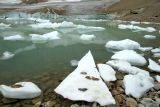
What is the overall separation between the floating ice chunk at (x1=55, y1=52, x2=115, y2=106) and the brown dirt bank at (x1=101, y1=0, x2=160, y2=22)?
12.5 metres

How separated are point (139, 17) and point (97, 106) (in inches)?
584

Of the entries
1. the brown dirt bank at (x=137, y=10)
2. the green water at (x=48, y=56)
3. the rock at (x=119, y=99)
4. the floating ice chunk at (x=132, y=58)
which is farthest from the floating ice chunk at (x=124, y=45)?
the brown dirt bank at (x=137, y=10)

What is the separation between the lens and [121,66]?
543 cm

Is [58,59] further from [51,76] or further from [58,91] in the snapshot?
[58,91]

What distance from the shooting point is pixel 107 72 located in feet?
16.6

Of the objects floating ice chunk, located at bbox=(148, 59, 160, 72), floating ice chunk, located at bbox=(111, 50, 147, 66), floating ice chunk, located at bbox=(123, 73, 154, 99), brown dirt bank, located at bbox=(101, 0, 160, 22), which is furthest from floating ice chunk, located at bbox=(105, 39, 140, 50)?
brown dirt bank, located at bbox=(101, 0, 160, 22)

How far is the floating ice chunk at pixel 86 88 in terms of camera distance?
3.79 metres

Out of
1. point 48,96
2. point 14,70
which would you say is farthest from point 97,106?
point 14,70

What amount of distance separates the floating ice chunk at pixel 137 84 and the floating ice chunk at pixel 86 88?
439mm

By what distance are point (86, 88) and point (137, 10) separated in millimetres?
16001

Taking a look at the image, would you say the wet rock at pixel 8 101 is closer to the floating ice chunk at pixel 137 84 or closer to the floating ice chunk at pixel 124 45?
the floating ice chunk at pixel 137 84

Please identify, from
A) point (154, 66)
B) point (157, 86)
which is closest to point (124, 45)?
point (154, 66)

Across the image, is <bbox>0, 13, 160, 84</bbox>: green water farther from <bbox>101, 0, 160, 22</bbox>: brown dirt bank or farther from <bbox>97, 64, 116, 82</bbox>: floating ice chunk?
<bbox>101, 0, 160, 22</bbox>: brown dirt bank

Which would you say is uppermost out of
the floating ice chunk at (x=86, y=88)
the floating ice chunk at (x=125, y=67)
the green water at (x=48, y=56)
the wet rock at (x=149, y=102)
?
the floating ice chunk at (x=86, y=88)
